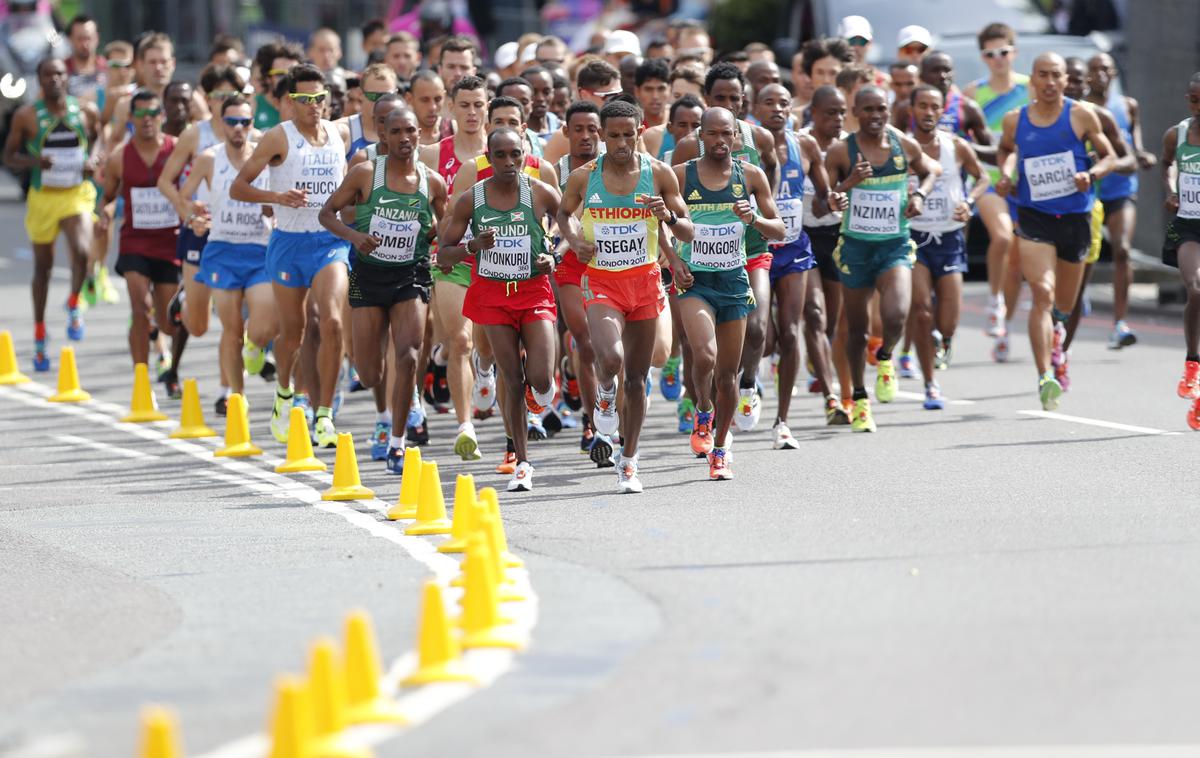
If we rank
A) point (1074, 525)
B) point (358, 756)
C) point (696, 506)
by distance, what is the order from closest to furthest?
point (358, 756) → point (1074, 525) → point (696, 506)

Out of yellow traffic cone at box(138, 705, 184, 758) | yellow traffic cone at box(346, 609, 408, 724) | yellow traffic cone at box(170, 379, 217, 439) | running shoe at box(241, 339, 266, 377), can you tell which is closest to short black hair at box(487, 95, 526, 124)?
yellow traffic cone at box(170, 379, 217, 439)

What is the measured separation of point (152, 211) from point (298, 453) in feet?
12.1

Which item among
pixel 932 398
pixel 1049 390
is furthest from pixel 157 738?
pixel 932 398

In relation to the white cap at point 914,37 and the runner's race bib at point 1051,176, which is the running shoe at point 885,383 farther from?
the white cap at point 914,37

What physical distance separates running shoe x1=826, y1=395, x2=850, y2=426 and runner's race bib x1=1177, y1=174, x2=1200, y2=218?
2256 millimetres

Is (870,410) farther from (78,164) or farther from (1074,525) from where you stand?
(78,164)

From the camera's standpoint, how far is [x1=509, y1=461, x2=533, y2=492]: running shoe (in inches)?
469

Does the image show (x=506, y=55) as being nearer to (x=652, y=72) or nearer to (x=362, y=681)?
(x=652, y=72)

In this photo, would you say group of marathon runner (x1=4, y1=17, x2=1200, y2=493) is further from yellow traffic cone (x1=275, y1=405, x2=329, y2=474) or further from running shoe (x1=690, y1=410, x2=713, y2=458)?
yellow traffic cone (x1=275, y1=405, x2=329, y2=474)

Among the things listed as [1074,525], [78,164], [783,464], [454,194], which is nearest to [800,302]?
[783,464]

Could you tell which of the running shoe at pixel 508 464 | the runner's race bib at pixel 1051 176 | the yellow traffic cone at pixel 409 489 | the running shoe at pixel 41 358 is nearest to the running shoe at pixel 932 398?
the runner's race bib at pixel 1051 176

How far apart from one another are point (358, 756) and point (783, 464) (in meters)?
6.93

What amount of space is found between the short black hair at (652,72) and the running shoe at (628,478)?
3156 millimetres

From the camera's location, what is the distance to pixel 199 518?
11484 millimetres
